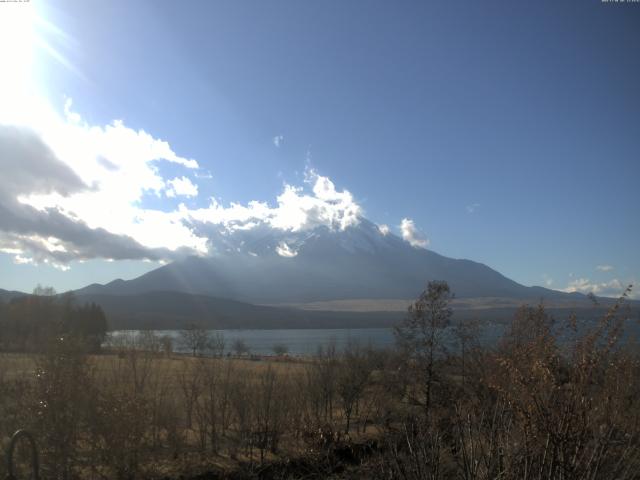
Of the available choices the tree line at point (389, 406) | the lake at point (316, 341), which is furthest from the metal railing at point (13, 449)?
the lake at point (316, 341)

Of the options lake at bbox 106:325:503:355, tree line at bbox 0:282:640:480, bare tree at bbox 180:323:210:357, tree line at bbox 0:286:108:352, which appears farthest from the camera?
bare tree at bbox 180:323:210:357

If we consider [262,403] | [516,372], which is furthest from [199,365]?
[516,372]

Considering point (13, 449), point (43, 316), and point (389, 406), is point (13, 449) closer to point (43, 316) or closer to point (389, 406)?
point (389, 406)

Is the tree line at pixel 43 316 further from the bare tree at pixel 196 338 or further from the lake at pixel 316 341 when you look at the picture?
the bare tree at pixel 196 338

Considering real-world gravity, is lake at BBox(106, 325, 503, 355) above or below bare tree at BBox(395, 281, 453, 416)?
below

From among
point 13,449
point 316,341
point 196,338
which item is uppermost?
point 13,449

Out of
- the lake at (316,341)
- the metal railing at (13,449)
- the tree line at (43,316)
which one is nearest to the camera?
the metal railing at (13,449)

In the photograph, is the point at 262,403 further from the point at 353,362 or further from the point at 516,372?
Result: the point at 516,372

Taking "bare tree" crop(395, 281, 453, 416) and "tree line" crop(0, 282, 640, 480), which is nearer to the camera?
"tree line" crop(0, 282, 640, 480)

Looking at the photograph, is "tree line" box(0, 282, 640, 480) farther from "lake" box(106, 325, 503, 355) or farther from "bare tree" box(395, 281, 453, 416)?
"lake" box(106, 325, 503, 355)

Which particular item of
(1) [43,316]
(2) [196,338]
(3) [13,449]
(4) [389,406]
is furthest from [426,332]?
(2) [196,338]

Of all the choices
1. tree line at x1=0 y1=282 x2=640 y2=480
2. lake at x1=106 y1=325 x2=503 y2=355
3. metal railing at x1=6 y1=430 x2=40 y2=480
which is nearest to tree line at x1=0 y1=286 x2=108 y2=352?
lake at x1=106 y1=325 x2=503 y2=355

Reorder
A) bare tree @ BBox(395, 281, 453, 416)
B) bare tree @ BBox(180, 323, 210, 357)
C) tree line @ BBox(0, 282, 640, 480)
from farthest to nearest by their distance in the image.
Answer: bare tree @ BBox(180, 323, 210, 357)
bare tree @ BBox(395, 281, 453, 416)
tree line @ BBox(0, 282, 640, 480)

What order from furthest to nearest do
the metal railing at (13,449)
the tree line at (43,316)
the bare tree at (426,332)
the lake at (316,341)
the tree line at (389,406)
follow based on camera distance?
the tree line at (43,316) < the lake at (316,341) < the bare tree at (426,332) < the tree line at (389,406) < the metal railing at (13,449)
